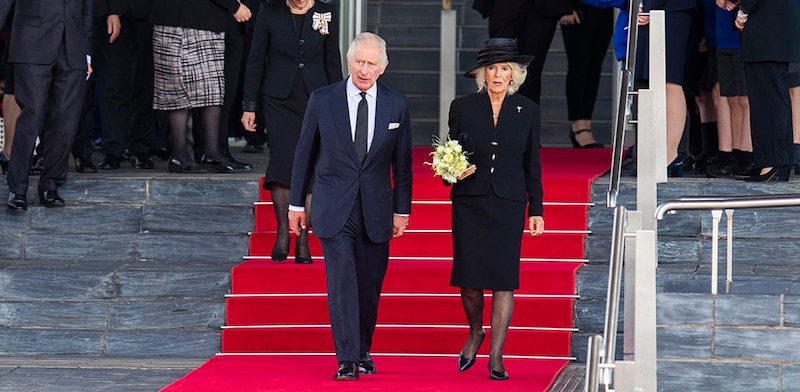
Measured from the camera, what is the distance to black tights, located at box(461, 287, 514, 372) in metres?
7.08

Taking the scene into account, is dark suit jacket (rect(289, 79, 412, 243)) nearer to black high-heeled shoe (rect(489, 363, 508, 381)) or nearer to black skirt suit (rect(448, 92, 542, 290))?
black skirt suit (rect(448, 92, 542, 290))

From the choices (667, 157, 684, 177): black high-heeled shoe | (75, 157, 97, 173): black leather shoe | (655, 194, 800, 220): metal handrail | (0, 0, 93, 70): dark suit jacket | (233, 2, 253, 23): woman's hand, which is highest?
(233, 2, 253, 23): woman's hand

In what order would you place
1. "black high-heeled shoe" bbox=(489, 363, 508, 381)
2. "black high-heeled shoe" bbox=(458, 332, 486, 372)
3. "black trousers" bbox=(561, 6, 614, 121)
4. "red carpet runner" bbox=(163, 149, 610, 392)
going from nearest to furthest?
"black high-heeled shoe" bbox=(489, 363, 508, 381)
"black high-heeled shoe" bbox=(458, 332, 486, 372)
"red carpet runner" bbox=(163, 149, 610, 392)
"black trousers" bbox=(561, 6, 614, 121)

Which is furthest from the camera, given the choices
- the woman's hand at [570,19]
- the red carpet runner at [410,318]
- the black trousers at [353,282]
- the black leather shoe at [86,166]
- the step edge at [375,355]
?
the woman's hand at [570,19]

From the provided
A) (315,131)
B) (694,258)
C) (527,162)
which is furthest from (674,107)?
(315,131)

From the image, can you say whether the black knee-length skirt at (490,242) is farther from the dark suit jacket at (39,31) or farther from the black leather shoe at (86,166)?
the black leather shoe at (86,166)

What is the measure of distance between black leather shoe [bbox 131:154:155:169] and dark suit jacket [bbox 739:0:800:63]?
421 centimetres

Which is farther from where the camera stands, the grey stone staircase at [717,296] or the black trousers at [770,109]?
the black trousers at [770,109]

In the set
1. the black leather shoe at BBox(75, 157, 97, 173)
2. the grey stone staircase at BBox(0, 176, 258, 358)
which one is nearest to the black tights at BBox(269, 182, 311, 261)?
the grey stone staircase at BBox(0, 176, 258, 358)

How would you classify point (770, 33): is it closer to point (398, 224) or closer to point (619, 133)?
point (619, 133)

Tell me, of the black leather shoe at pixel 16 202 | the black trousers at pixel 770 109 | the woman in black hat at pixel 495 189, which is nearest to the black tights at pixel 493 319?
the woman in black hat at pixel 495 189

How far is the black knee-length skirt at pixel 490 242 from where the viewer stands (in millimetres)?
7090

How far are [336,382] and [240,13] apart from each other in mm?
3510

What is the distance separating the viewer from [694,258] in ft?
27.6
